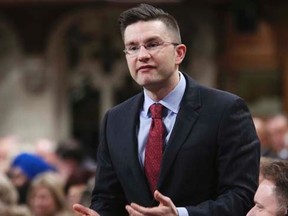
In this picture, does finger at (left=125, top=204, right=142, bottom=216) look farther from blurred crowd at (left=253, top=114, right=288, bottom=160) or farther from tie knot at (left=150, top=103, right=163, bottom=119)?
blurred crowd at (left=253, top=114, right=288, bottom=160)

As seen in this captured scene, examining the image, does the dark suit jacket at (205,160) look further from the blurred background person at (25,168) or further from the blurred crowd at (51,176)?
the blurred background person at (25,168)

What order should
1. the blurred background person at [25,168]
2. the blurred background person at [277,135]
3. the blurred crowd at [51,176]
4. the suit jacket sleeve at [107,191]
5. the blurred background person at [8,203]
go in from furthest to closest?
the blurred background person at [277,135]
the blurred background person at [25,168]
the blurred crowd at [51,176]
the blurred background person at [8,203]
the suit jacket sleeve at [107,191]

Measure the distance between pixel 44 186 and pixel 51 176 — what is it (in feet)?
0.69

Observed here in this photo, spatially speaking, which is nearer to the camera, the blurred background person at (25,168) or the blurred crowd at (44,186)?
the blurred crowd at (44,186)

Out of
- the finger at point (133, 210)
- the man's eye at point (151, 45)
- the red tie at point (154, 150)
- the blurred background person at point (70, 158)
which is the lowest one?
the blurred background person at point (70, 158)

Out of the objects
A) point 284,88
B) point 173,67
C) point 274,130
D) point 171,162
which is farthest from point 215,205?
point 284,88

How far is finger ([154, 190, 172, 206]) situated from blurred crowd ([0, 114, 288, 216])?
6.19 feet

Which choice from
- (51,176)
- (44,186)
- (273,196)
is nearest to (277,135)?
(51,176)

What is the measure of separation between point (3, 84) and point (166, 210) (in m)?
13.4

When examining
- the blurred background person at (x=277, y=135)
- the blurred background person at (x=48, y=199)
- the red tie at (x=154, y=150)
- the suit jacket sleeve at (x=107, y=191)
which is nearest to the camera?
the red tie at (x=154, y=150)

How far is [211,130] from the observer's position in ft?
16.4

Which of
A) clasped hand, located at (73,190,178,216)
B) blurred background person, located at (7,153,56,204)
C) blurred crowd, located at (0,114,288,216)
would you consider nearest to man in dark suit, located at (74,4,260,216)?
clasped hand, located at (73,190,178,216)

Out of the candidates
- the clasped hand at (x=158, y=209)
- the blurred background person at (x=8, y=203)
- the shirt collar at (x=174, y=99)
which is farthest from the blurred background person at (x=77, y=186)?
the clasped hand at (x=158, y=209)

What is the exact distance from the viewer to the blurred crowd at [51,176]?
8.64m
